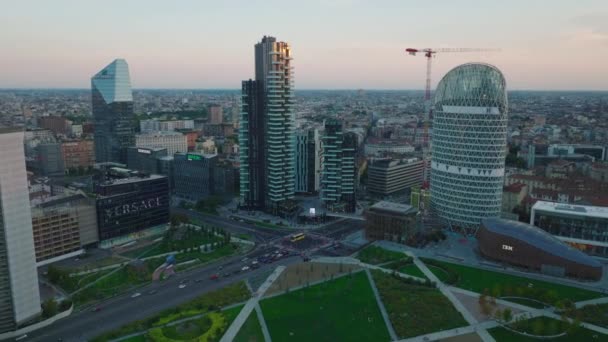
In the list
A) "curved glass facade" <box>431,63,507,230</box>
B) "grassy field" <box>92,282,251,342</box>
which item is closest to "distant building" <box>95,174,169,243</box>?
"grassy field" <box>92,282,251,342</box>

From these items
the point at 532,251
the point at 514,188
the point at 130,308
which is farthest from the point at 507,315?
the point at 514,188

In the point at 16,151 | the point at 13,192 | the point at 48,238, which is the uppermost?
the point at 16,151

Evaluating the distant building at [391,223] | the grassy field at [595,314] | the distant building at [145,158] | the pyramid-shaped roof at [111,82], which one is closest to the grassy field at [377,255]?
the distant building at [391,223]

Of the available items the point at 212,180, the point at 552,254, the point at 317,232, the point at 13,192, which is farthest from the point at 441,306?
the point at 212,180

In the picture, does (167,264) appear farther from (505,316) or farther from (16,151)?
(505,316)

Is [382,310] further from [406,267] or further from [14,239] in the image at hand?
[14,239]

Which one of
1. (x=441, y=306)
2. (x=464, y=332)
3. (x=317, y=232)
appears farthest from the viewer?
(x=317, y=232)
